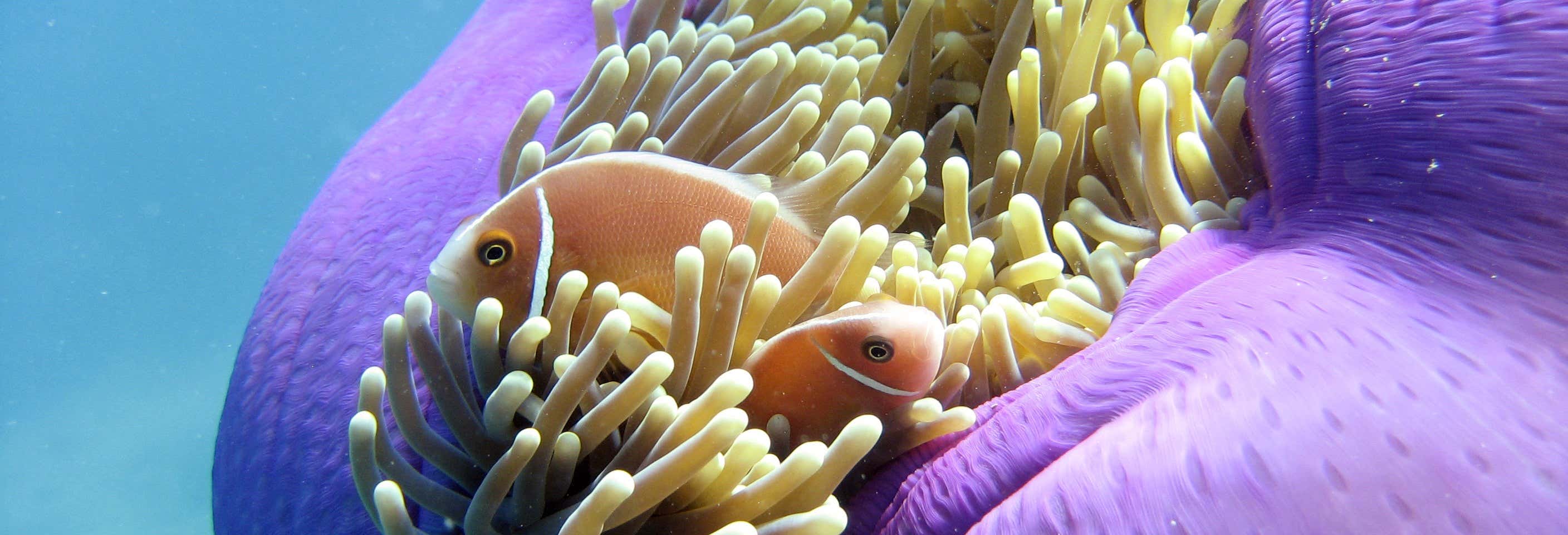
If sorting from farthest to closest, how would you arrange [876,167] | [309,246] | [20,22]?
[20,22] < [309,246] < [876,167]

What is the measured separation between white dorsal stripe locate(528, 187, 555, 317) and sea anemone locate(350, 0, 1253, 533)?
0.12 ft

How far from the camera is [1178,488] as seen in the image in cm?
66

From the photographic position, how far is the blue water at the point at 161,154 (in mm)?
26922

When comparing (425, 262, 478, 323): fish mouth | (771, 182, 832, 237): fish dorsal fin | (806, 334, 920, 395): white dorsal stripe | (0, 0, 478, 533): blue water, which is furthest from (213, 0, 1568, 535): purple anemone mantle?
(0, 0, 478, 533): blue water

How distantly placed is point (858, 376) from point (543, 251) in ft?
1.29

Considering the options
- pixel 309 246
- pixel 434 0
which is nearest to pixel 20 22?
pixel 434 0

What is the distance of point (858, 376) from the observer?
0.96m

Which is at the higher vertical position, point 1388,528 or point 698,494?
point 698,494

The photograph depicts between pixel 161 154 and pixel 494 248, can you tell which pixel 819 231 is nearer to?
pixel 494 248

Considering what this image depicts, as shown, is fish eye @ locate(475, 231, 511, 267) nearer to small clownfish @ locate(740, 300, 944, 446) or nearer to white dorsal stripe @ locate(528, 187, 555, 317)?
white dorsal stripe @ locate(528, 187, 555, 317)

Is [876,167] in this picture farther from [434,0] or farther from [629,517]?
[434,0]

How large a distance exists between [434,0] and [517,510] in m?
38.4

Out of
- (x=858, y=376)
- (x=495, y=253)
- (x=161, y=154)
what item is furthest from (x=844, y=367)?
(x=161, y=154)

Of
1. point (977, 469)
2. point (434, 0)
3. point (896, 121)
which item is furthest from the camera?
point (434, 0)
